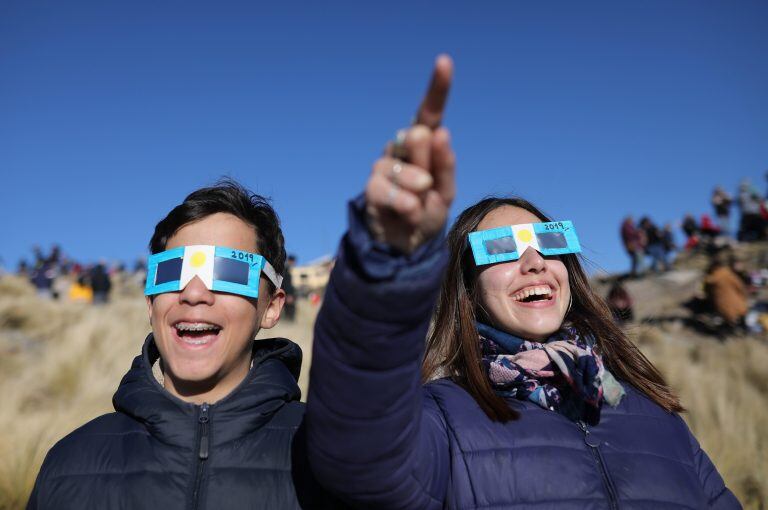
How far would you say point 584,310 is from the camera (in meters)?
2.83

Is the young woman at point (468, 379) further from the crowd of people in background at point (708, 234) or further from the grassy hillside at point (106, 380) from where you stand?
the crowd of people in background at point (708, 234)

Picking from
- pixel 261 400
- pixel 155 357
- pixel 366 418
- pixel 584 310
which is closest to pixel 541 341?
pixel 584 310

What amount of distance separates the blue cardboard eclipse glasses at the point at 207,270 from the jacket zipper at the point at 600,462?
4.23 feet

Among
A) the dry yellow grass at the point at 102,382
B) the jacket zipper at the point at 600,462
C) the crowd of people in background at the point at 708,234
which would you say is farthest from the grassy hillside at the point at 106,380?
the crowd of people in background at the point at 708,234

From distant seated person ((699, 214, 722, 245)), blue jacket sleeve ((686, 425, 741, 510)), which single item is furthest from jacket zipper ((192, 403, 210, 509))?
distant seated person ((699, 214, 722, 245))

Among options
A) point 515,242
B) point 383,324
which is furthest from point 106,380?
point 383,324

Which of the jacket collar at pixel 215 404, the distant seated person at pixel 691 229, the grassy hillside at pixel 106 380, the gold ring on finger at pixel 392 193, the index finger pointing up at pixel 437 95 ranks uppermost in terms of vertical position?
the distant seated person at pixel 691 229

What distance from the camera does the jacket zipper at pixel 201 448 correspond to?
6.23 ft

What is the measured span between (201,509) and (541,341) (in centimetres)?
145

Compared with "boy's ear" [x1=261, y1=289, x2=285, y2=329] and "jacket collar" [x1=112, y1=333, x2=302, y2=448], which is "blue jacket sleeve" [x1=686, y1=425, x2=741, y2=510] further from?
"boy's ear" [x1=261, y1=289, x2=285, y2=329]

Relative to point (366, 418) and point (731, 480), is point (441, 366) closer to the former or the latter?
point (366, 418)

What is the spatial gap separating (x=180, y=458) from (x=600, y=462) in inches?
54.9

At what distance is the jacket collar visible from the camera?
2.02 meters

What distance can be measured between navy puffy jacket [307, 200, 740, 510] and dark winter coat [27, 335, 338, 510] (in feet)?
1.61
